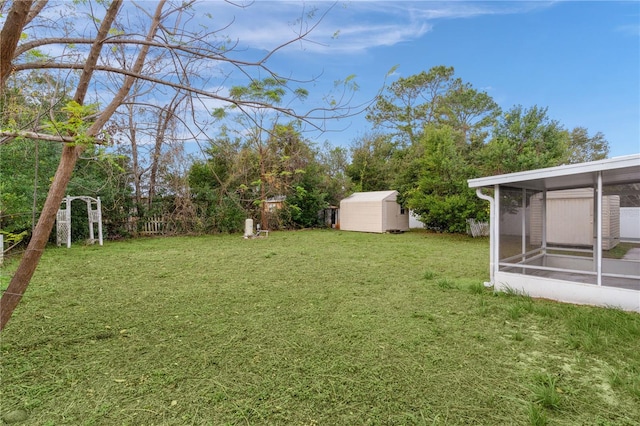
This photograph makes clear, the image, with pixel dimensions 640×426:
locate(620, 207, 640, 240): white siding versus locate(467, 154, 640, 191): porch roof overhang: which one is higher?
locate(467, 154, 640, 191): porch roof overhang

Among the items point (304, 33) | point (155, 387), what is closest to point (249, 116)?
point (304, 33)

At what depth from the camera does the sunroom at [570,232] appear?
382 cm

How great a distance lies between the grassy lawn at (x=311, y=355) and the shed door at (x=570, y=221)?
249 cm

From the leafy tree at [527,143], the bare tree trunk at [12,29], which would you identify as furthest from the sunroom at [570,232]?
the bare tree trunk at [12,29]

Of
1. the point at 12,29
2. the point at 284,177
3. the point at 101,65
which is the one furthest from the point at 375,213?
the point at 12,29

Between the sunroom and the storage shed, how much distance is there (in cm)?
806

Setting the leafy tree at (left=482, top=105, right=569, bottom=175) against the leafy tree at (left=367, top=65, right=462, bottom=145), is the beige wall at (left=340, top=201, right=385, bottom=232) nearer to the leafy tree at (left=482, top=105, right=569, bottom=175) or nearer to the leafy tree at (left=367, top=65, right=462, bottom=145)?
the leafy tree at (left=482, top=105, right=569, bottom=175)

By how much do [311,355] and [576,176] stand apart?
4253 millimetres

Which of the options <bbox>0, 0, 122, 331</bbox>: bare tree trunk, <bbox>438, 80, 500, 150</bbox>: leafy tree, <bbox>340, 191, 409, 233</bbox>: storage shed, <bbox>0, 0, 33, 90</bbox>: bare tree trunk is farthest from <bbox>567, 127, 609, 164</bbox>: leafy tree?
<bbox>0, 0, 33, 90</bbox>: bare tree trunk

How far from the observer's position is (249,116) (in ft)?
7.40

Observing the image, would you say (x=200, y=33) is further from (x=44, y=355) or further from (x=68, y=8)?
(x=44, y=355)

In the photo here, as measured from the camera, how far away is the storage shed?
1384cm

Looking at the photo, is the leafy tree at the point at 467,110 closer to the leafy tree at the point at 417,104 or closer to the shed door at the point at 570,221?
the leafy tree at the point at 417,104

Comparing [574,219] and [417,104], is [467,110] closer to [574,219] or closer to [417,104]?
[417,104]
